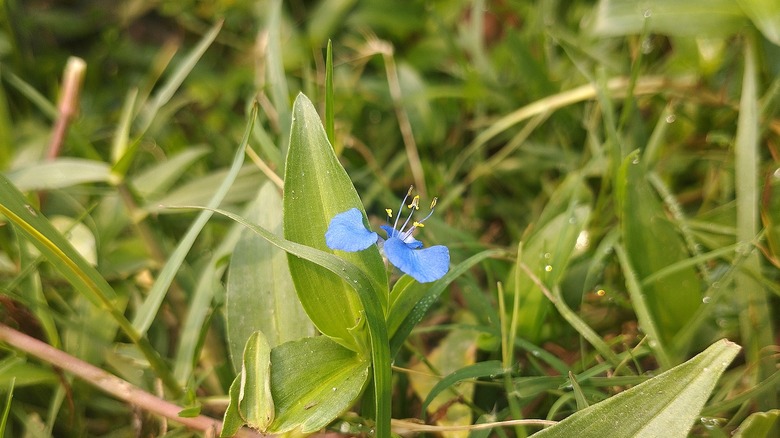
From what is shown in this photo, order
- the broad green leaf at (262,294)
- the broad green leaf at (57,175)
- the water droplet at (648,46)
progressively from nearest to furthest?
the broad green leaf at (262,294), the broad green leaf at (57,175), the water droplet at (648,46)

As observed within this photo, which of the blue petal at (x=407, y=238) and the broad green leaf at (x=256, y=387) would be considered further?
the blue petal at (x=407, y=238)

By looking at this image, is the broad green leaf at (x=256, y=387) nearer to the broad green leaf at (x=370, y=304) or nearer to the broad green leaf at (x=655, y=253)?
the broad green leaf at (x=370, y=304)

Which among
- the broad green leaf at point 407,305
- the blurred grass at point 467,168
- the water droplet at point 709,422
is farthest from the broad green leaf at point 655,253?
the broad green leaf at point 407,305

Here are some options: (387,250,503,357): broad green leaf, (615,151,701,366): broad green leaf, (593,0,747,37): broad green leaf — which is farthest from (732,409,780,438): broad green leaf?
(593,0,747,37): broad green leaf

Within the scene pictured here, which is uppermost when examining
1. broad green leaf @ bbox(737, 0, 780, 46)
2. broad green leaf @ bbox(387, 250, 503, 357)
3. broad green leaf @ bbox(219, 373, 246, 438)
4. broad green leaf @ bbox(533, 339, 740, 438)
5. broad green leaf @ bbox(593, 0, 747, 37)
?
broad green leaf @ bbox(593, 0, 747, 37)

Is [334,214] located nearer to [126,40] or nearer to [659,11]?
[659,11]

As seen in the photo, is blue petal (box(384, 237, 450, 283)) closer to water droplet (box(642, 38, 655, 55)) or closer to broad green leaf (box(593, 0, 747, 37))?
broad green leaf (box(593, 0, 747, 37))
